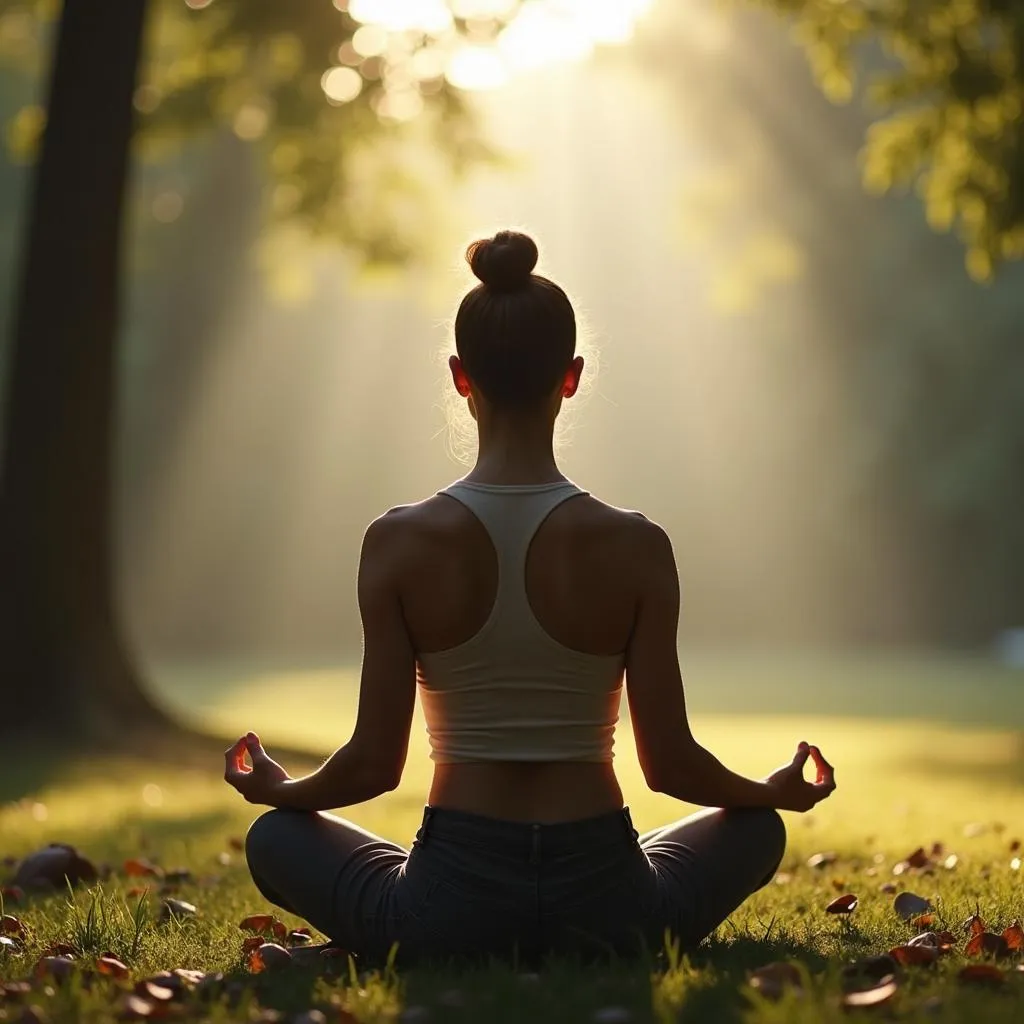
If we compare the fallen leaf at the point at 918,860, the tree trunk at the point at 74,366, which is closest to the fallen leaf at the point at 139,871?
the fallen leaf at the point at 918,860

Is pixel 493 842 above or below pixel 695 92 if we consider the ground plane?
below

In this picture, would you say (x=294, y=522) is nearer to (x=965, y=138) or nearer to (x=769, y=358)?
(x=769, y=358)

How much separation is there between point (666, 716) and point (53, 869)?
8.76 feet

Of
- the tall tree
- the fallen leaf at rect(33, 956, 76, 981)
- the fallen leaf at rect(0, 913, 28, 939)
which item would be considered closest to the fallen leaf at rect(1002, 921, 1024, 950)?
the fallen leaf at rect(33, 956, 76, 981)

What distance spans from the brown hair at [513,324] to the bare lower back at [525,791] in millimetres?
803

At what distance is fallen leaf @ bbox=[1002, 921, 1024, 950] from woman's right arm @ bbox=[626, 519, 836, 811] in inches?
21.0

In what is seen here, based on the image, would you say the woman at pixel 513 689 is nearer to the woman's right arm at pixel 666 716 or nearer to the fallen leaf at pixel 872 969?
the woman's right arm at pixel 666 716

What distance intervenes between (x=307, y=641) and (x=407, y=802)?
107ft

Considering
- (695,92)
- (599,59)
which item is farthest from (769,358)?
(599,59)

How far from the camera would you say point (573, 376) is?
3662 millimetres

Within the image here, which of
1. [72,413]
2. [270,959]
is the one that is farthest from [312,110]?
[270,959]

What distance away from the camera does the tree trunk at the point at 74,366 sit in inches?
454

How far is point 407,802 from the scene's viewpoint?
29.8 feet

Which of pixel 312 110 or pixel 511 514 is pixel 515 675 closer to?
pixel 511 514
